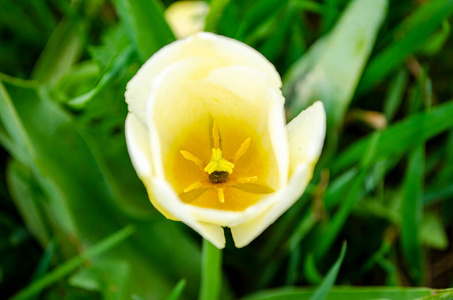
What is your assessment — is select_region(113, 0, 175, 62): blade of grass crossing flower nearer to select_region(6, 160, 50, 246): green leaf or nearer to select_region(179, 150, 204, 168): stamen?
select_region(179, 150, 204, 168): stamen

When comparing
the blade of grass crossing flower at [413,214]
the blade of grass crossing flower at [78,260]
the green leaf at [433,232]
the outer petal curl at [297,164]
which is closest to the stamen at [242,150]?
the outer petal curl at [297,164]

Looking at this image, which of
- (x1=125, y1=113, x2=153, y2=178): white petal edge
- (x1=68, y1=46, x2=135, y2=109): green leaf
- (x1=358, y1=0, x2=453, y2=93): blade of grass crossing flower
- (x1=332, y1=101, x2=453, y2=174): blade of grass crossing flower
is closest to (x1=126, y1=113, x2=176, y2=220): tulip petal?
(x1=125, y1=113, x2=153, y2=178): white petal edge

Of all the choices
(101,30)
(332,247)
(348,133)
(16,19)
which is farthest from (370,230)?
(16,19)

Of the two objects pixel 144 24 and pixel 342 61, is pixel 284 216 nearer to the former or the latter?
pixel 342 61

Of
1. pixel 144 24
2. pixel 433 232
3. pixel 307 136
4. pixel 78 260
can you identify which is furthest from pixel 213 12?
pixel 433 232

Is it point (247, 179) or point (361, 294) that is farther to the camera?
point (361, 294)

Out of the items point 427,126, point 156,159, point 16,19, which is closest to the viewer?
point 156,159

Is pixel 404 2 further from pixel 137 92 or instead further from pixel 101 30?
pixel 137 92
